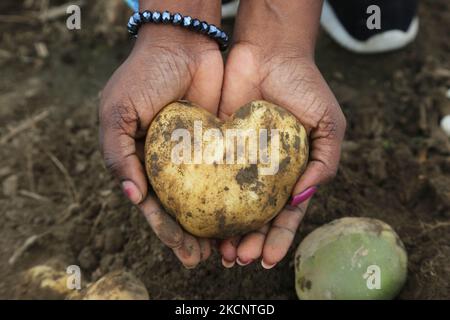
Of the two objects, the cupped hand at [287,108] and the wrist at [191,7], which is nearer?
the cupped hand at [287,108]

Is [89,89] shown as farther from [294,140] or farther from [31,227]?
[294,140]

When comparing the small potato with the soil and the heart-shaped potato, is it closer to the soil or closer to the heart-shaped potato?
the soil

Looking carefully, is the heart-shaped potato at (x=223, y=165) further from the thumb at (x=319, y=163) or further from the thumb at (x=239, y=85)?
the thumb at (x=239, y=85)

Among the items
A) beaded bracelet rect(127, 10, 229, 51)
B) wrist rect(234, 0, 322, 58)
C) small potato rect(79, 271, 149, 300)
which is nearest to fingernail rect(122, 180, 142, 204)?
small potato rect(79, 271, 149, 300)

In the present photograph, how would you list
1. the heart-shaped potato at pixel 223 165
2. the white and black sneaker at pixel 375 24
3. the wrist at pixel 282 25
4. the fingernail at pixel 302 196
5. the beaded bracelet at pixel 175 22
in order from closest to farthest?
the heart-shaped potato at pixel 223 165 < the fingernail at pixel 302 196 < the beaded bracelet at pixel 175 22 < the wrist at pixel 282 25 < the white and black sneaker at pixel 375 24

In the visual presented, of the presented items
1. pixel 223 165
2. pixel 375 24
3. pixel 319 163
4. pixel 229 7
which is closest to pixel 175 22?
pixel 223 165

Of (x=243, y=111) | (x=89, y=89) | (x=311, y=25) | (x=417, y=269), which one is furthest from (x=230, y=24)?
(x=417, y=269)

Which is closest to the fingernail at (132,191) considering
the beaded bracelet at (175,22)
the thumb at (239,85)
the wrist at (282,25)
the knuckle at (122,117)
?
the knuckle at (122,117)
